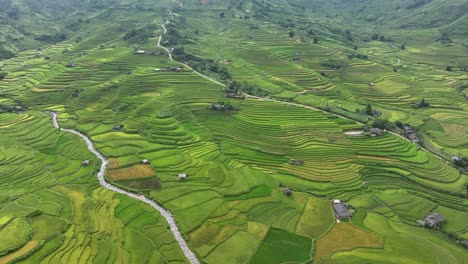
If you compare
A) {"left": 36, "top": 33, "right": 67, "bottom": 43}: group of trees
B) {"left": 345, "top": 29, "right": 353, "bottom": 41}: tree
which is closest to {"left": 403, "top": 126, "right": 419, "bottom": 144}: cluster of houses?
{"left": 345, "top": 29, "right": 353, "bottom": 41}: tree

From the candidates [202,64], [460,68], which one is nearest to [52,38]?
[202,64]

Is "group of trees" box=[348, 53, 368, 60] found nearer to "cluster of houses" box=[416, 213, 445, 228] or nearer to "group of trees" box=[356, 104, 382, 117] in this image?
"group of trees" box=[356, 104, 382, 117]

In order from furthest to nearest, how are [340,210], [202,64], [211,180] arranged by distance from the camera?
[202,64]
[211,180]
[340,210]

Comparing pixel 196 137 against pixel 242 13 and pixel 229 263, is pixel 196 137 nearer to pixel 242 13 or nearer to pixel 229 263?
pixel 229 263

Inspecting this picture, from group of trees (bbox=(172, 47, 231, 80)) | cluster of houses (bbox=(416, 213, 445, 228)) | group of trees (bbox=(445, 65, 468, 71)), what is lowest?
group of trees (bbox=(172, 47, 231, 80))

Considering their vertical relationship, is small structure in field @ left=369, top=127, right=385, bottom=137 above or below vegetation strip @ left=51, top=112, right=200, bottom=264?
above

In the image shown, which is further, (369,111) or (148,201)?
(369,111)

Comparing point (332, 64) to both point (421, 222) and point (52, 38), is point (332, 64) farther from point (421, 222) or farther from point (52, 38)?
point (52, 38)
